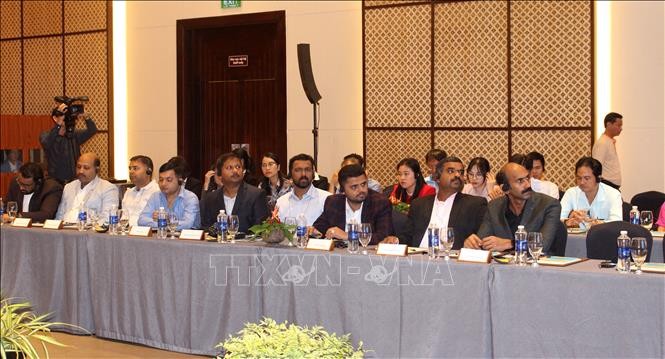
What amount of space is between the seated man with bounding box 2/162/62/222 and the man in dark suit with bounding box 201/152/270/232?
166 cm

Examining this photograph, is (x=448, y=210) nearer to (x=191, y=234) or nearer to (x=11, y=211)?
(x=191, y=234)

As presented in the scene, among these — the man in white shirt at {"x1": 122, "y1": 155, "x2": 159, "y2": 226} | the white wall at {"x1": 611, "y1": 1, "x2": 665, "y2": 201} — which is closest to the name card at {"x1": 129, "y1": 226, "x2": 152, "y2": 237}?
the man in white shirt at {"x1": 122, "y1": 155, "x2": 159, "y2": 226}

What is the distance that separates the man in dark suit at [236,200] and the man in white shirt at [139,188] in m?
0.66

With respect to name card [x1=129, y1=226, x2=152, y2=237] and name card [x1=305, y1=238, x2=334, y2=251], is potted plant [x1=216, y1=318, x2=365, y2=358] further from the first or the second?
name card [x1=129, y1=226, x2=152, y2=237]

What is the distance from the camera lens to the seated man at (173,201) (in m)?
6.08

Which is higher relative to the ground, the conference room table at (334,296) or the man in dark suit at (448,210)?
the man in dark suit at (448,210)

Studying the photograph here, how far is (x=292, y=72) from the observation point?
383 inches

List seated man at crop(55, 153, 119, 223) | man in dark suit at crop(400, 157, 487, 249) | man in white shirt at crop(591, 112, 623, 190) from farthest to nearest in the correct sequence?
man in white shirt at crop(591, 112, 623, 190)
seated man at crop(55, 153, 119, 223)
man in dark suit at crop(400, 157, 487, 249)

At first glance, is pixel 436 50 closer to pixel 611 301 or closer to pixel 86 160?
pixel 86 160

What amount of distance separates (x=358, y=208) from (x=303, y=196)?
2.42 ft

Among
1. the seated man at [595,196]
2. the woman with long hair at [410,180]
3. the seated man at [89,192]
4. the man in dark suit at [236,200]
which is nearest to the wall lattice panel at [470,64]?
the woman with long hair at [410,180]

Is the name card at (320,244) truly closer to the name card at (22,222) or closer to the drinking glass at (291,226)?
the drinking glass at (291,226)

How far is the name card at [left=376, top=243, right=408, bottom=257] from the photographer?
4.63 metres

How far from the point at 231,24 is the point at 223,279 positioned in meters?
5.42
